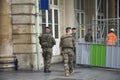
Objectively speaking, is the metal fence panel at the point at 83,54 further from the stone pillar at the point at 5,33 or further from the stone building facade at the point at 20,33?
the stone pillar at the point at 5,33

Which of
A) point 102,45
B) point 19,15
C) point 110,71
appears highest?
point 19,15

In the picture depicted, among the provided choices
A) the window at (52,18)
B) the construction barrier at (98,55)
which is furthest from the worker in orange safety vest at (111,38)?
the window at (52,18)

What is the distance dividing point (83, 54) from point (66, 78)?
3289 mm

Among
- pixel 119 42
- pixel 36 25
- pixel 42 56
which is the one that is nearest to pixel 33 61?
pixel 42 56

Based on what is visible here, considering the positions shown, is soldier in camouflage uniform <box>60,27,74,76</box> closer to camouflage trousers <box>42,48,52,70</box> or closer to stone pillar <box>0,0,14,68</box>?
camouflage trousers <box>42,48,52,70</box>

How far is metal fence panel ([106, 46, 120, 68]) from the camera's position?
54.0ft

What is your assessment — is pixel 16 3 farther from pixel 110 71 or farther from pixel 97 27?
pixel 110 71

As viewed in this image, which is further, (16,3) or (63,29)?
(63,29)

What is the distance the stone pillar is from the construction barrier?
3.10m

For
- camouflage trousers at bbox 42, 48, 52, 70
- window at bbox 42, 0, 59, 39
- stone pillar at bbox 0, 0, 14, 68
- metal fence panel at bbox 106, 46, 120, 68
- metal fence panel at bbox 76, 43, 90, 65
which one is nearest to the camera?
camouflage trousers at bbox 42, 48, 52, 70

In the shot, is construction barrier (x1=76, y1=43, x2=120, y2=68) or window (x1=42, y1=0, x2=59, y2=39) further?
window (x1=42, y1=0, x2=59, y2=39)

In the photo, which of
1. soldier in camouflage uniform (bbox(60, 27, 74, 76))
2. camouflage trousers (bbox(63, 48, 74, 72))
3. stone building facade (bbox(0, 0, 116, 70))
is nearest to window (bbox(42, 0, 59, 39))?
stone building facade (bbox(0, 0, 116, 70))

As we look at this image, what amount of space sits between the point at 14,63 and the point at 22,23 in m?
1.77

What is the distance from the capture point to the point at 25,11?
668 inches
